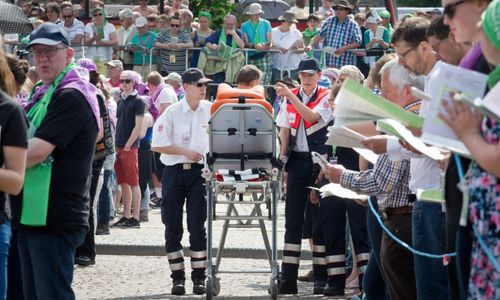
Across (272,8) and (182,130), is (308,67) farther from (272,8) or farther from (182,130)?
(272,8)

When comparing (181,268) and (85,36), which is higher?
(85,36)

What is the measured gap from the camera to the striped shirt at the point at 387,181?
7.43 meters

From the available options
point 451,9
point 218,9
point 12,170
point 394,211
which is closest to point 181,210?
point 394,211

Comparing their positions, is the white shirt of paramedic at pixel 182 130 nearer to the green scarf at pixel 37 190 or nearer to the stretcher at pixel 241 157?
the stretcher at pixel 241 157

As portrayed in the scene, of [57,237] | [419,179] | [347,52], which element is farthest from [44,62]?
[347,52]

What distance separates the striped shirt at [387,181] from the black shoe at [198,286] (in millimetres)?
4487

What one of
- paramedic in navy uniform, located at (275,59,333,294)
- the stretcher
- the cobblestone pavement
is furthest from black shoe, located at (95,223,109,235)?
the stretcher

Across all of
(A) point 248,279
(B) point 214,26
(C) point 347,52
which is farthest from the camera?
(B) point 214,26

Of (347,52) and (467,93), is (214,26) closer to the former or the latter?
(347,52)

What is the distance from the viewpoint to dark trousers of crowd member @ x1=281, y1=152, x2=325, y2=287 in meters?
11.5

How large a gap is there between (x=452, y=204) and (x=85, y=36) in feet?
57.4

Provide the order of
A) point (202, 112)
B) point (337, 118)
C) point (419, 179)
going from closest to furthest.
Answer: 1. point (337, 118)
2. point (419, 179)
3. point (202, 112)

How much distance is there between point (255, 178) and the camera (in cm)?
1102

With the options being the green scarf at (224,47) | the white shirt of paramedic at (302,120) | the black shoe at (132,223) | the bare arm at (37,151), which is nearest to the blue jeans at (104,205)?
the black shoe at (132,223)
